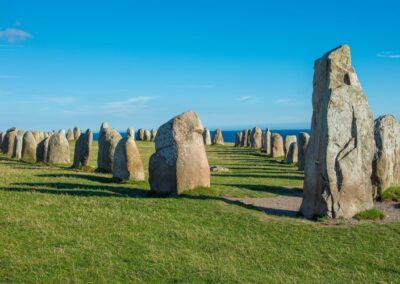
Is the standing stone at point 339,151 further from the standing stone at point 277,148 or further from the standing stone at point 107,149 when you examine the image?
the standing stone at point 277,148

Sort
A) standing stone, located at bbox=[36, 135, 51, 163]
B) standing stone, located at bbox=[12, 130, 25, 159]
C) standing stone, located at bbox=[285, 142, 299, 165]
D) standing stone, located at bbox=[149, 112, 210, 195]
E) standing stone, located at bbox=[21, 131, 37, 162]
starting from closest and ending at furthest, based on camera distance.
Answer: standing stone, located at bbox=[149, 112, 210, 195], standing stone, located at bbox=[36, 135, 51, 163], standing stone, located at bbox=[21, 131, 37, 162], standing stone, located at bbox=[12, 130, 25, 159], standing stone, located at bbox=[285, 142, 299, 165]

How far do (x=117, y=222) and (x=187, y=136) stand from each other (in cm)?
608

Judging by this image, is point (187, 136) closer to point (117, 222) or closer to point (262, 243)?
point (117, 222)

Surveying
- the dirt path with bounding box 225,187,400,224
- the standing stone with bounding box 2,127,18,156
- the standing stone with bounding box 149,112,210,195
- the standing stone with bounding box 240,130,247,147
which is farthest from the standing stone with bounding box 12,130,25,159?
the standing stone with bounding box 240,130,247,147

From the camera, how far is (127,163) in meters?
21.3

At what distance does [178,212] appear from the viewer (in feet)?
46.3

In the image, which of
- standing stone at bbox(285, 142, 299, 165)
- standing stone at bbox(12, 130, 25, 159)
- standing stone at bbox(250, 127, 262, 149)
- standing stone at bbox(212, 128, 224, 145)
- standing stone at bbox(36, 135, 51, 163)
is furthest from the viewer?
standing stone at bbox(212, 128, 224, 145)

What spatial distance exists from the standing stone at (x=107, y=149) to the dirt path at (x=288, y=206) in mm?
9795

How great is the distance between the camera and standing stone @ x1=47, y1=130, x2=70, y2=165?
29.4 metres

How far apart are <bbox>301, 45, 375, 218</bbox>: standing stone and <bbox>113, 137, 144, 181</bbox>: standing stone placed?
907cm

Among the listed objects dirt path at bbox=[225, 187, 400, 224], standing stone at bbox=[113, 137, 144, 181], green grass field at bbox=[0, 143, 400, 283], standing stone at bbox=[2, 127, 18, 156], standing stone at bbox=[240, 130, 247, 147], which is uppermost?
standing stone at bbox=[240, 130, 247, 147]

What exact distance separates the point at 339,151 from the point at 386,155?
567 cm

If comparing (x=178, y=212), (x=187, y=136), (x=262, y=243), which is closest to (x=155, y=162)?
(x=187, y=136)

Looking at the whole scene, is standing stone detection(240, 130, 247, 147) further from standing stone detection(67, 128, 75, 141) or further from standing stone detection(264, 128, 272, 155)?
standing stone detection(67, 128, 75, 141)
